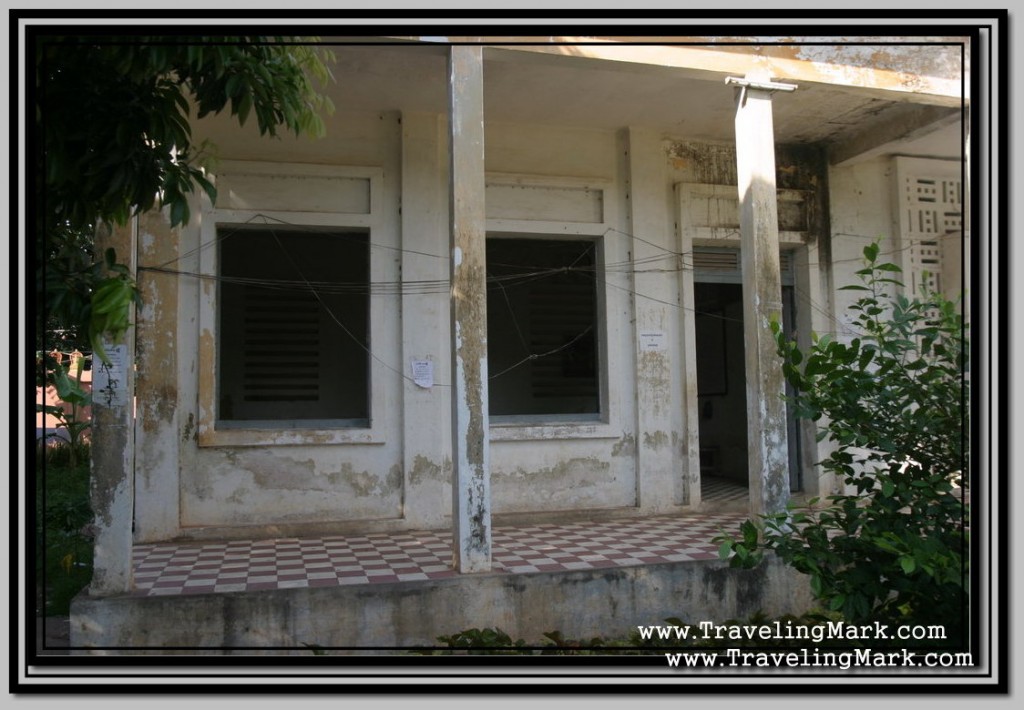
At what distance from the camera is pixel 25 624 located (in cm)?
358

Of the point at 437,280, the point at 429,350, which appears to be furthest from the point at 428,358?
the point at 437,280

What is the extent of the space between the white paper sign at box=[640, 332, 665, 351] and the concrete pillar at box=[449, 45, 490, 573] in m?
3.06

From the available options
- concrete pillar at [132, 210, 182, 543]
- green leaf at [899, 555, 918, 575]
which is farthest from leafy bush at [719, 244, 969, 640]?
concrete pillar at [132, 210, 182, 543]

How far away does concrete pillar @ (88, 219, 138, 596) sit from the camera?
16.9 feet

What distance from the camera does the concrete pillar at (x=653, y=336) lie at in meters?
8.45

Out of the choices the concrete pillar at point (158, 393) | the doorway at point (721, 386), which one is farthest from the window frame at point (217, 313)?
the doorway at point (721, 386)

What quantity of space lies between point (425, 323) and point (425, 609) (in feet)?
10.3

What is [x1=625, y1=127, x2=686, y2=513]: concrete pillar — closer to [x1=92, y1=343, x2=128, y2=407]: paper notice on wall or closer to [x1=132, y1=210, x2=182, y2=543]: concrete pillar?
[x1=132, y1=210, x2=182, y2=543]: concrete pillar

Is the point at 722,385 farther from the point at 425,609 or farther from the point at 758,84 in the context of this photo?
the point at 425,609

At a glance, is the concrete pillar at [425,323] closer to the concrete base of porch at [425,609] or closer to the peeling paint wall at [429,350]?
the peeling paint wall at [429,350]

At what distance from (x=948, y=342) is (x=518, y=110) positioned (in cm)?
542

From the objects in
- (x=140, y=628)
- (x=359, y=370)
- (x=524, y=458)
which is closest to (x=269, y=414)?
(x=359, y=370)
